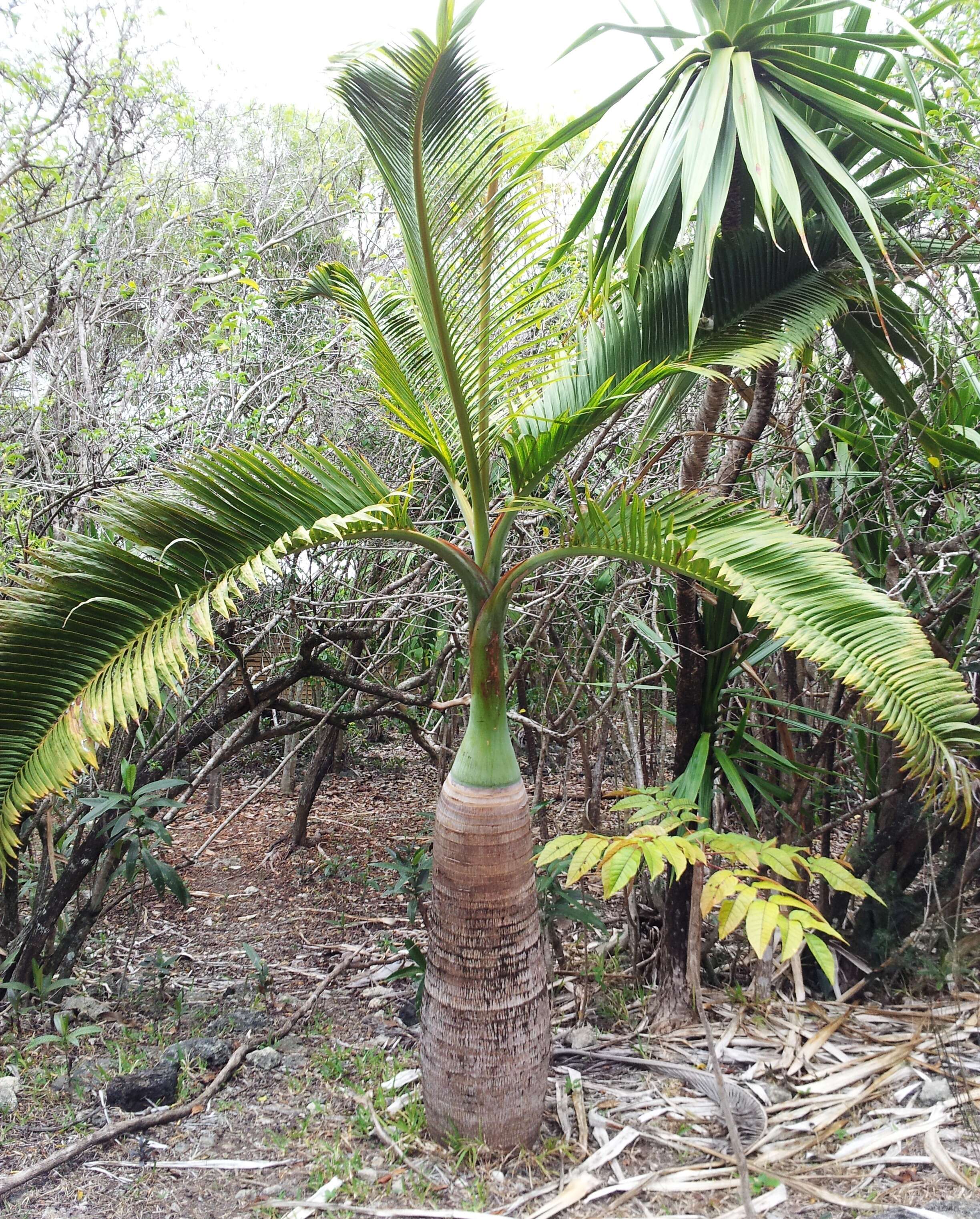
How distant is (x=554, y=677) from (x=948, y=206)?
2.29 metres

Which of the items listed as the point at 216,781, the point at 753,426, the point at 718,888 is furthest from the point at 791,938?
the point at 216,781

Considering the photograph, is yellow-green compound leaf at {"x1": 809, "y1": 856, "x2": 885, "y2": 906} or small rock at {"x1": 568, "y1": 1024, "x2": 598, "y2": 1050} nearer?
yellow-green compound leaf at {"x1": 809, "y1": 856, "x2": 885, "y2": 906}

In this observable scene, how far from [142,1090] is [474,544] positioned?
2.10m

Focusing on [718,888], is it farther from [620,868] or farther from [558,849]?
[558,849]

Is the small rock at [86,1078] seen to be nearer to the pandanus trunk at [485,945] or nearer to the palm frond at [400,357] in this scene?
the pandanus trunk at [485,945]

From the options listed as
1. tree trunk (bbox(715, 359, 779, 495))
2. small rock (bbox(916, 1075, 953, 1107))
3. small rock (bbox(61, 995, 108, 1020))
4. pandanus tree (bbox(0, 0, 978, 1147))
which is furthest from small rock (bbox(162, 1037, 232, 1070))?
tree trunk (bbox(715, 359, 779, 495))

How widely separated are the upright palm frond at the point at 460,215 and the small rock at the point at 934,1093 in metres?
2.33

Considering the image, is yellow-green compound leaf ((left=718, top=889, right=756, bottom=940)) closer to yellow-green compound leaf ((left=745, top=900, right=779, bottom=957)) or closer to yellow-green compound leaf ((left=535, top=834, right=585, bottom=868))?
yellow-green compound leaf ((left=745, top=900, right=779, bottom=957))

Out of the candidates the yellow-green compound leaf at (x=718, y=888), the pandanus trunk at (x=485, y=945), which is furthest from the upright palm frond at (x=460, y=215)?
the yellow-green compound leaf at (x=718, y=888)

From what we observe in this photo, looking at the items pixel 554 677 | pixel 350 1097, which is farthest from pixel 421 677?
pixel 350 1097

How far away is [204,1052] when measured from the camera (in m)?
3.04

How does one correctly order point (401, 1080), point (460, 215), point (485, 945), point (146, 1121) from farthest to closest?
point (401, 1080)
point (146, 1121)
point (485, 945)
point (460, 215)

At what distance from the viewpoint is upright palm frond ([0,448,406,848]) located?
1.80m

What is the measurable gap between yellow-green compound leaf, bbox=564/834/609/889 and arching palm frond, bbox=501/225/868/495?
3.92 ft
